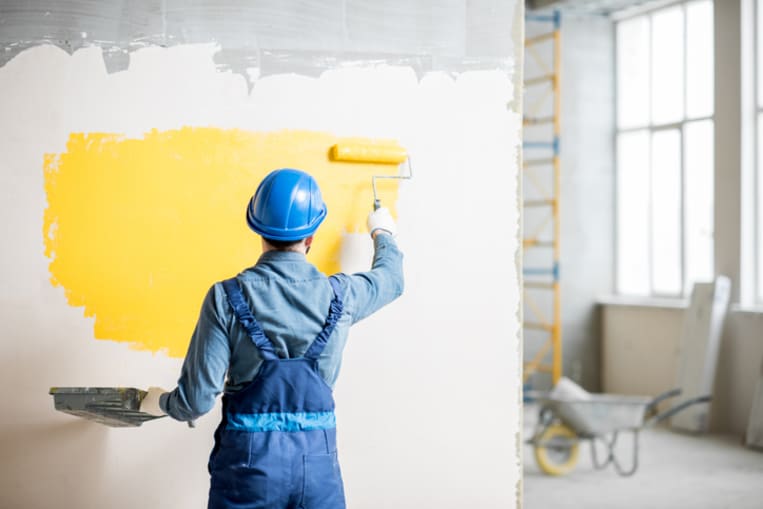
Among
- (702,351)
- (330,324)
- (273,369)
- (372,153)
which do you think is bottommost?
(702,351)

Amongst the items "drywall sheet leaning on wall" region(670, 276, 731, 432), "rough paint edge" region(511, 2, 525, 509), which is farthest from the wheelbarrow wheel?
"rough paint edge" region(511, 2, 525, 509)

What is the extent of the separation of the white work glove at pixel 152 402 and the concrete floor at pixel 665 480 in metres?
2.98

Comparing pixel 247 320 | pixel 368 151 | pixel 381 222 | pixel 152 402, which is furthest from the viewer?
pixel 368 151

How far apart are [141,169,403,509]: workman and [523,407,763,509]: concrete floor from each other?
9.76 ft

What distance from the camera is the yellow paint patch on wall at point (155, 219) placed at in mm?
2809

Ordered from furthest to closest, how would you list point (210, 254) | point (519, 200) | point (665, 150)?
point (665, 150), point (519, 200), point (210, 254)

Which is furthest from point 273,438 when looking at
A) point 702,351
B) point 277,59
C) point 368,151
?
point 702,351

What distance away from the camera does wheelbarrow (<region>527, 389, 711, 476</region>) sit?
5.36 metres

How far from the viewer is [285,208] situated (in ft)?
7.14

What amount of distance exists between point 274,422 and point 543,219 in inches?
262

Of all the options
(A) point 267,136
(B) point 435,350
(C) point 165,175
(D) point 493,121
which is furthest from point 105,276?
(D) point 493,121

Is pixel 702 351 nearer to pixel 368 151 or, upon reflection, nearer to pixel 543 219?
pixel 543 219

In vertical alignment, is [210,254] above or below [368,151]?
below

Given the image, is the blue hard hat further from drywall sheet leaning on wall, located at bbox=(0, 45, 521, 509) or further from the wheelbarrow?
the wheelbarrow
